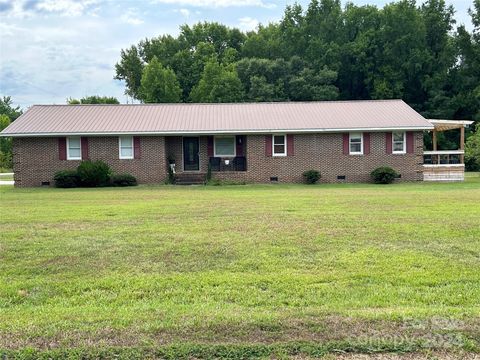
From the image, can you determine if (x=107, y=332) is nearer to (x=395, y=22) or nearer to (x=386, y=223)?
(x=386, y=223)

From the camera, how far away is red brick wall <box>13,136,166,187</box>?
24.1m

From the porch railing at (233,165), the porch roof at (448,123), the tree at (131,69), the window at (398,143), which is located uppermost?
the tree at (131,69)

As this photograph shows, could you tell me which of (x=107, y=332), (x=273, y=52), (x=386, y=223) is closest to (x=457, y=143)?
(x=273, y=52)

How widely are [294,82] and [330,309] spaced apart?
41.3m

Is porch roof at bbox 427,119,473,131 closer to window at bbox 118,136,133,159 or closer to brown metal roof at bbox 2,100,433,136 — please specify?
brown metal roof at bbox 2,100,433,136

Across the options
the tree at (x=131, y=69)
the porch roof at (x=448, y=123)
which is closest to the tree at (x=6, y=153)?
the tree at (x=131, y=69)

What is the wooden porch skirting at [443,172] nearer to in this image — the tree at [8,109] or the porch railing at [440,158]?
the porch railing at [440,158]

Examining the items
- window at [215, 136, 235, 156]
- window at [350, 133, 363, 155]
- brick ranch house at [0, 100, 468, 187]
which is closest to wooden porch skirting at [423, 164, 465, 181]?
brick ranch house at [0, 100, 468, 187]

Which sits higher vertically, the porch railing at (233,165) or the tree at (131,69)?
the tree at (131,69)

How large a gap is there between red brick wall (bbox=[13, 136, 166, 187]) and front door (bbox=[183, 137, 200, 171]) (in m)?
1.44

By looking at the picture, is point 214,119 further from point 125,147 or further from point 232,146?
point 125,147

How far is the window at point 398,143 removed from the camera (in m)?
24.8

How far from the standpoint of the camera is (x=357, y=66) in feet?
156

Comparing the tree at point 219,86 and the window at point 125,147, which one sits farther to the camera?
the tree at point 219,86
